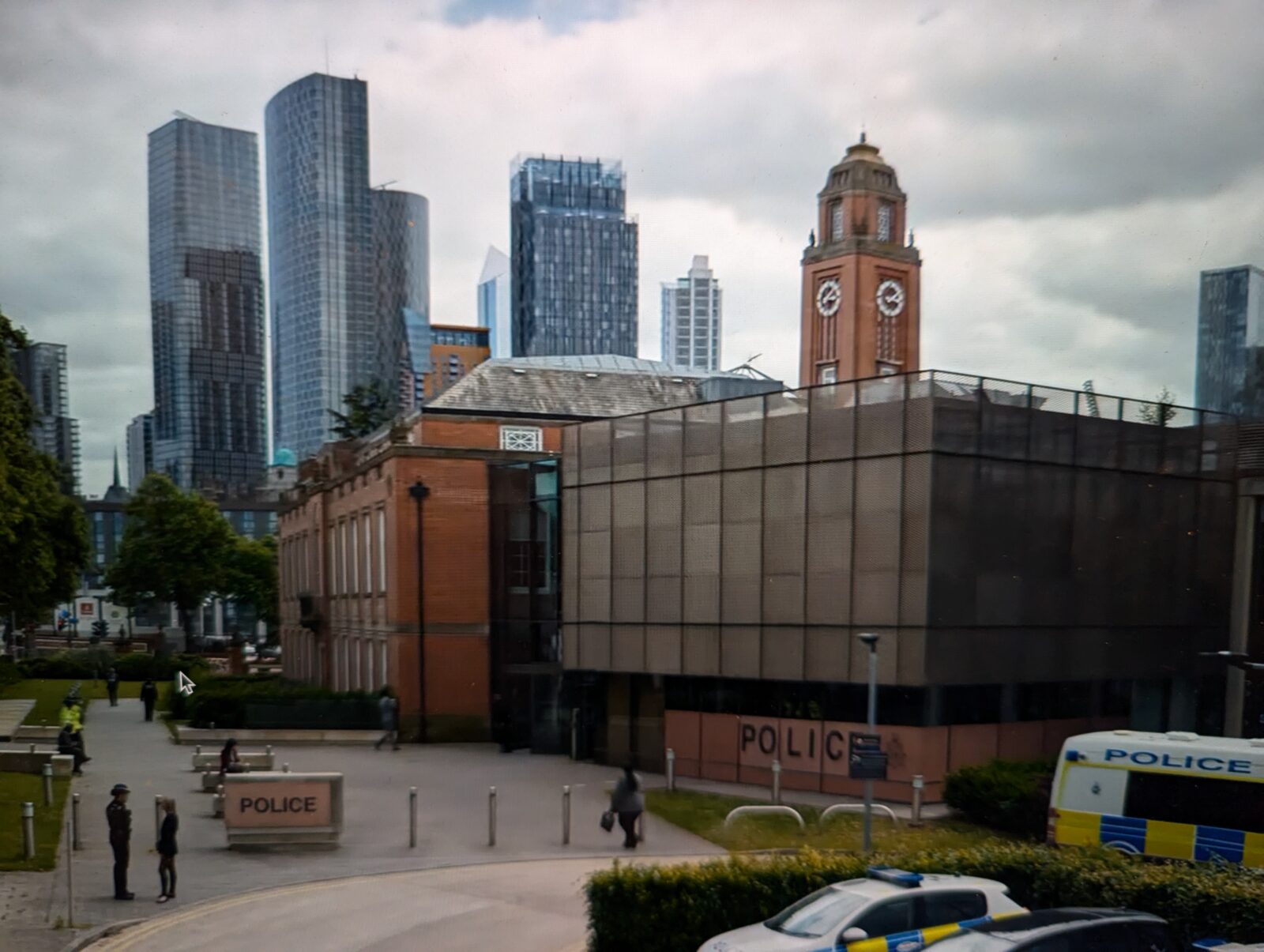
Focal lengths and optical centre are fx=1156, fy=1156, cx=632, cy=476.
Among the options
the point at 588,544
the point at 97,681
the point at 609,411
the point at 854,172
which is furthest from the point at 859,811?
the point at 854,172

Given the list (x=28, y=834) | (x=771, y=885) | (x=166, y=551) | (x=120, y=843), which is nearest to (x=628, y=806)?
(x=771, y=885)

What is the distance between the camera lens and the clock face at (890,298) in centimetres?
9150

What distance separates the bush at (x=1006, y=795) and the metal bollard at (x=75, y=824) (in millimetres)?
15259

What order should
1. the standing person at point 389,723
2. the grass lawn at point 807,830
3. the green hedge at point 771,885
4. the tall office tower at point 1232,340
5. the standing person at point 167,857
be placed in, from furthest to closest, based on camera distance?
the tall office tower at point 1232,340
the standing person at point 389,723
the grass lawn at point 807,830
the standing person at point 167,857
the green hedge at point 771,885

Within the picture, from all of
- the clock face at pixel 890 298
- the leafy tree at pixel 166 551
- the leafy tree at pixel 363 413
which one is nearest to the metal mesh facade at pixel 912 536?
the leafy tree at pixel 363 413

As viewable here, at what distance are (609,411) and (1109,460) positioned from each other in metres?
19.2

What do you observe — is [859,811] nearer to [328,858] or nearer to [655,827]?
[655,827]

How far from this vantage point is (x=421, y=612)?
35.8 meters

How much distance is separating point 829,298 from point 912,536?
70.6 meters

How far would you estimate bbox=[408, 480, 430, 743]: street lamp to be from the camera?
3541cm

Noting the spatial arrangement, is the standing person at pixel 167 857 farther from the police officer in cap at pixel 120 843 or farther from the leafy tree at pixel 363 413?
the leafy tree at pixel 363 413

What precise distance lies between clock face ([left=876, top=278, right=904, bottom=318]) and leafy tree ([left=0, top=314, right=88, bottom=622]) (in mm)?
63141

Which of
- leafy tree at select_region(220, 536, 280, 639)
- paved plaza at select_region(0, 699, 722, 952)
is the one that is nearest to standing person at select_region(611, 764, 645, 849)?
paved plaza at select_region(0, 699, 722, 952)

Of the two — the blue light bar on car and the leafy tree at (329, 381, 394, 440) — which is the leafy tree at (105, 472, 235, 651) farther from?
the blue light bar on car
